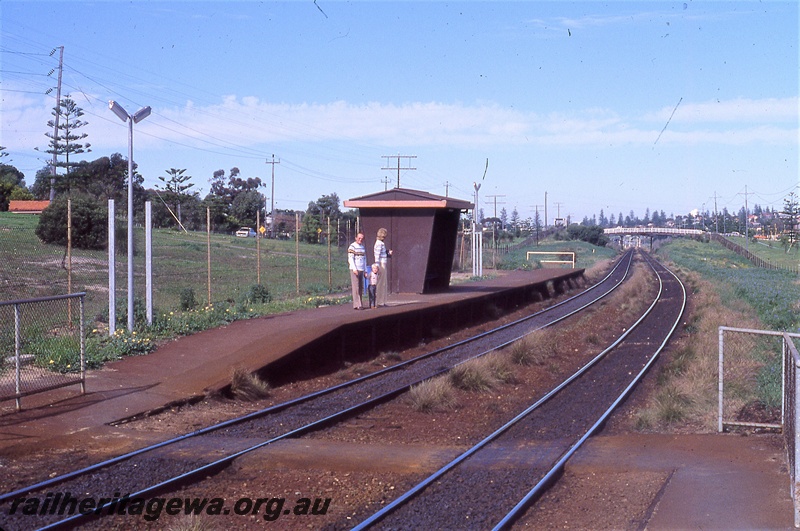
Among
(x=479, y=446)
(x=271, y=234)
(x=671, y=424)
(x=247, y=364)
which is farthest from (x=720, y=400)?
(x=271, y=234)

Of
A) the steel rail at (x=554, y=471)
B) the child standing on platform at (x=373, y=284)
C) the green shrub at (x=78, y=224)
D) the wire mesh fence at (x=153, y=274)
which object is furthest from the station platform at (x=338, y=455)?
the green shrub at (x=78, y=224)

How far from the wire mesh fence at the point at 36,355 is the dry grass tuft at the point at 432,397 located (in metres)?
4.33

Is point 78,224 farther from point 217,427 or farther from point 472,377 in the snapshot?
point 217,427

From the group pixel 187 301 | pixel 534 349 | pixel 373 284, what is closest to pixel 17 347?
pixel 187 301

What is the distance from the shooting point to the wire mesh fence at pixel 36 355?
9.98 metres

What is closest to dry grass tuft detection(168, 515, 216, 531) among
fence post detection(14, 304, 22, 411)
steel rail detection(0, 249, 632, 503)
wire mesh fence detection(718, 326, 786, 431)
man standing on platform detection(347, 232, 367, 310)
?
steel rail detection(0, 249, 632, 503)

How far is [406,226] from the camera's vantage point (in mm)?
22609

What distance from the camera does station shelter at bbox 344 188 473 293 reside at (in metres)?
22.3

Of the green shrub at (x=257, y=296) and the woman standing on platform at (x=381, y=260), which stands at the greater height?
the woman standing on platform at (x=381, y=260)

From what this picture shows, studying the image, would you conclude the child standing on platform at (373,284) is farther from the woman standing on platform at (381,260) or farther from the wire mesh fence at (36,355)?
the wire mesh fence at (36,355)

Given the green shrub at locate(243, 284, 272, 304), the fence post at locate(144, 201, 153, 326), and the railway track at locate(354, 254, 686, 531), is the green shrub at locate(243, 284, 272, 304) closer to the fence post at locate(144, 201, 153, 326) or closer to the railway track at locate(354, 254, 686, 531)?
the fence post at locate(144, 201, 153, 326)

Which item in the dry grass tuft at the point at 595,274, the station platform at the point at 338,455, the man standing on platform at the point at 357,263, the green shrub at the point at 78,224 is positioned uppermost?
the green shrub at the point at 78,224

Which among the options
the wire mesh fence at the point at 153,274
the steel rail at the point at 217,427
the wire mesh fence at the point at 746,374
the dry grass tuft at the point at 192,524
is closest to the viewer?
the dry grass tuft at the point at 192,524

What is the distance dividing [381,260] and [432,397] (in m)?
7.71
